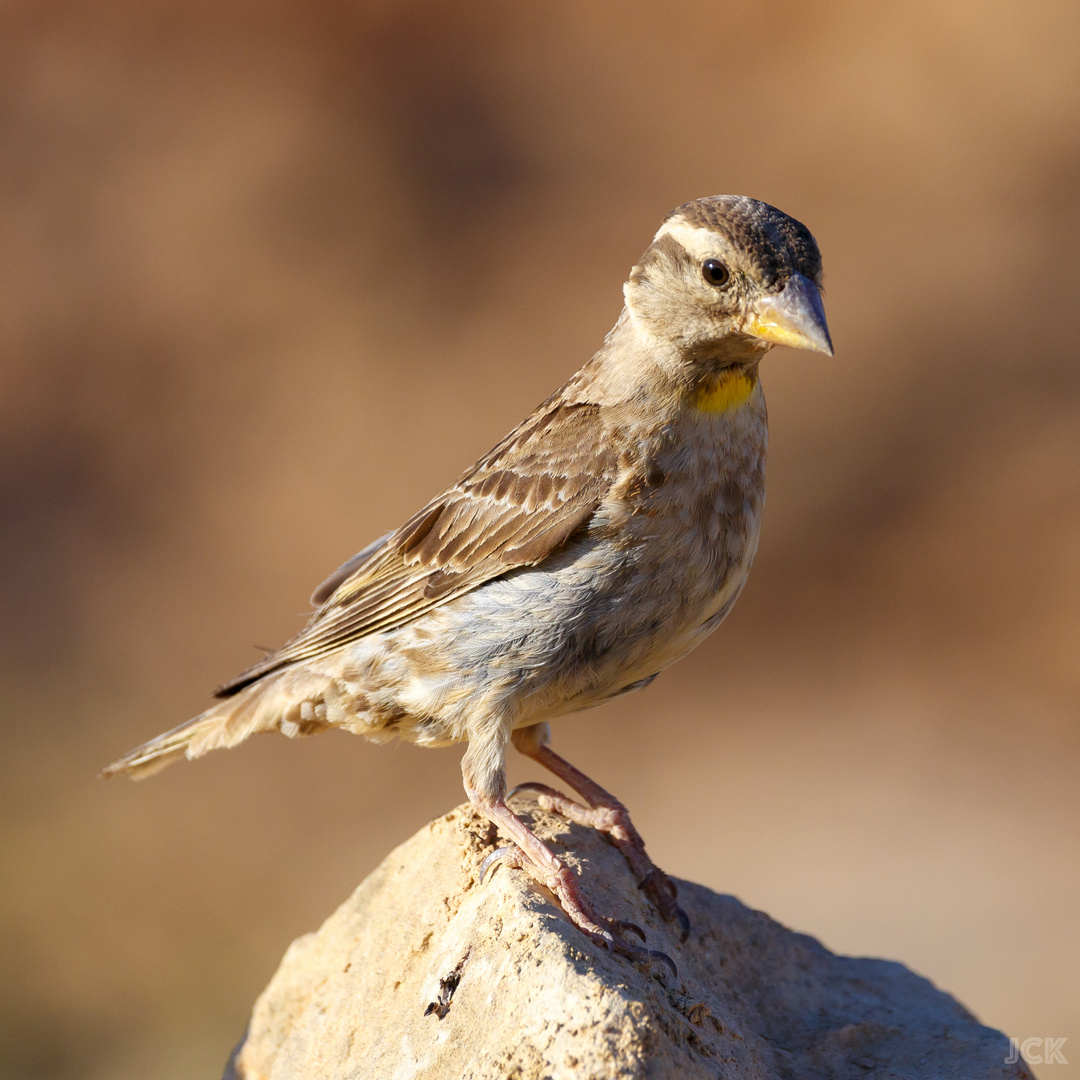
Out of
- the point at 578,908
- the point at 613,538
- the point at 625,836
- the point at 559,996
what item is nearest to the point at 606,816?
the point at 625,836

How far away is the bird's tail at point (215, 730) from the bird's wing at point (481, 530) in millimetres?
93

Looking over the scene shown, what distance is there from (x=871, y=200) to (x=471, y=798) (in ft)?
Answer: 36.9

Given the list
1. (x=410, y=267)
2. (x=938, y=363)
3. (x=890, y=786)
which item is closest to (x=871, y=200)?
(x=938, y=363)

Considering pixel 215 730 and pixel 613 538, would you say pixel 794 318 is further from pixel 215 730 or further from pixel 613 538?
pixel 215 730

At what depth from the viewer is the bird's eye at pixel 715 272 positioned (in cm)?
454

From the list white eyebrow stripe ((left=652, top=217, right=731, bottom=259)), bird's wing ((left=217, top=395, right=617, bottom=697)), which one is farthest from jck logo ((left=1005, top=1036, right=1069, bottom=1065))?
white eyebrow stripe ((left=652, top=217, right=731, bottom=259))

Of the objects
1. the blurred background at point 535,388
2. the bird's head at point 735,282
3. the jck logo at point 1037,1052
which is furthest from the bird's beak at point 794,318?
the blurred background at point 535,388

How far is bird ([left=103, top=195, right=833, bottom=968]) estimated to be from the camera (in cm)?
456

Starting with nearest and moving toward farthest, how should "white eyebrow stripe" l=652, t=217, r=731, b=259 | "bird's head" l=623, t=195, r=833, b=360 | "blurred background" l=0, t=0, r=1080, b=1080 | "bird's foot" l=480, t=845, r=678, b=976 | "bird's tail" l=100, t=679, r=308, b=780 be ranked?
"bird's foot" l=480, t=845, r=678, b=976
"bird's head" l=623, t=195, r=833, b=360
"white eyebrow stripe" l=652, t=217, r=731, b=259
"bird's tail" l=100, t=679, r=308, b=780
"blurred background" l=0, t=0, r=1080, b=1080

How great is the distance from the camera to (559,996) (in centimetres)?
348

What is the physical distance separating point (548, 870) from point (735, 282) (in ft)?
7.22

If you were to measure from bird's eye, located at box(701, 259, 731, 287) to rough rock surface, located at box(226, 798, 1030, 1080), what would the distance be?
222cm

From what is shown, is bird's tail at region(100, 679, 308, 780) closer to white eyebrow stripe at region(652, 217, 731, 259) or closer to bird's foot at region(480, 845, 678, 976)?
bird's foot at region(480, 845, 678, 976)

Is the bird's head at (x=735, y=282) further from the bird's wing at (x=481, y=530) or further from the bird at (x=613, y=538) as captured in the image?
the bird's wing at (x=481, y=530)
